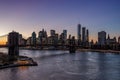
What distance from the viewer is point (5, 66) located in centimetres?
7175

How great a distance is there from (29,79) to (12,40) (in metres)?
71.6

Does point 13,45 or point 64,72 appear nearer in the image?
point 64,72

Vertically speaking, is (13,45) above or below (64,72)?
above

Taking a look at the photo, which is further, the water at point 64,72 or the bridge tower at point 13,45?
the bridge tower at point 13,45

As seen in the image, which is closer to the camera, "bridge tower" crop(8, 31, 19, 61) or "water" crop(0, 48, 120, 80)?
"water" crop(0, 48, 120, 80)

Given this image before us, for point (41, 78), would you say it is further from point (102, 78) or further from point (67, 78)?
point (102, 78)

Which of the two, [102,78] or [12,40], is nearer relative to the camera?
[102,78]

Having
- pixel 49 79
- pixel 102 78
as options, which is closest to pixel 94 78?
pixel 102 78

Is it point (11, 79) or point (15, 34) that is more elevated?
point (15, 34)

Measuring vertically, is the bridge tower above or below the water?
above

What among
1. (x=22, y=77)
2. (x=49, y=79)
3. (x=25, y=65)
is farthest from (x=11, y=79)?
(x=25, y=65)

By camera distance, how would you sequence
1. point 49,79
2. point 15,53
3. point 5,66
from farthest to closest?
point 15,53
point 5,66
point 49,79

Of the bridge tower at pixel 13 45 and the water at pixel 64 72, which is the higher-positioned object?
the bridge tower at pixel 13 45

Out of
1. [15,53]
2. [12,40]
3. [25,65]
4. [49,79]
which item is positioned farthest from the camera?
[12,40]
